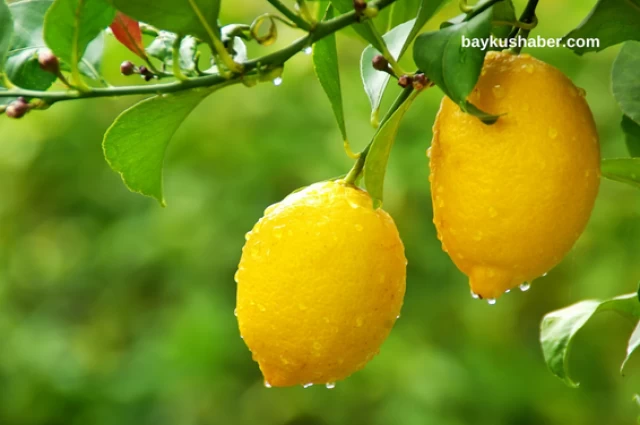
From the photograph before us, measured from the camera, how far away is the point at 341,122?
0.73m

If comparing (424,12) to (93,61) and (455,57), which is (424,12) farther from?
(93,61)

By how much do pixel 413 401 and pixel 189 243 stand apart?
646mm

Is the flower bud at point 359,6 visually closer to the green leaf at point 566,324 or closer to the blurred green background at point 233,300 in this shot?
the green leaf at point 566,324

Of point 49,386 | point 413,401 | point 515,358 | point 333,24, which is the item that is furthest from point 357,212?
point 49,386

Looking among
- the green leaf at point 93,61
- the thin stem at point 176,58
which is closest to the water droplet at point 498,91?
the thin stem at point 176,58

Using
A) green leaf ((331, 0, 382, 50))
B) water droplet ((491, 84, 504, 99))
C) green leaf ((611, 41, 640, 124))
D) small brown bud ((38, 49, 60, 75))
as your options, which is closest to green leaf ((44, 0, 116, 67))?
small brown bud ((38, 49, 60, 75))

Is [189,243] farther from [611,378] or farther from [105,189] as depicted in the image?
[611,378]

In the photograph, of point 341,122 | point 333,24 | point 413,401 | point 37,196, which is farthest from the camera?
point 37,196

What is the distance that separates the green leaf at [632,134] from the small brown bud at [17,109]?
0.50m

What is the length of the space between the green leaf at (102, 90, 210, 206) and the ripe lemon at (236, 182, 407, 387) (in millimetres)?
102

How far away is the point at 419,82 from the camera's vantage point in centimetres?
61

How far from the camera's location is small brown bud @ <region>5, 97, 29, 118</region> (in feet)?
2.04

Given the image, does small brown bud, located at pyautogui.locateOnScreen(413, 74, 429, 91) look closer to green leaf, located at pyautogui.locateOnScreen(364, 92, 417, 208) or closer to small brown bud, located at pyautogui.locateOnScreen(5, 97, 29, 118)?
green leaf, located at pyautogui.locateOnScreen(364, 92, 417, 208)

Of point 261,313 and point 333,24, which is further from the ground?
point 333,24
